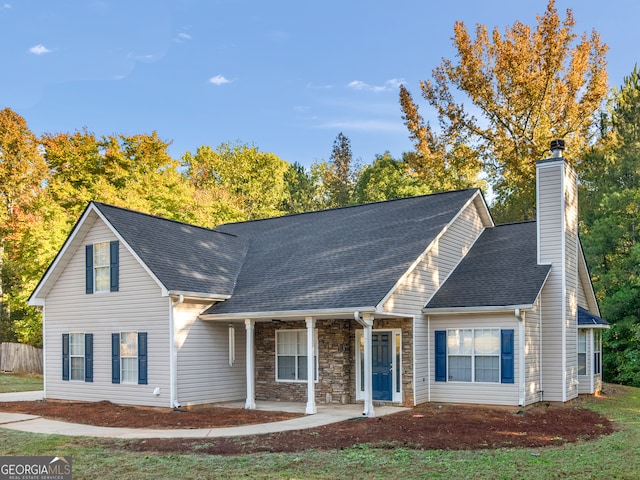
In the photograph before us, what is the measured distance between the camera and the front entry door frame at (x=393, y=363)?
15977 mm

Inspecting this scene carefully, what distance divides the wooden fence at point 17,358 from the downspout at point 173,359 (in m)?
17.2

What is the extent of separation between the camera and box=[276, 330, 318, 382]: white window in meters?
17.2

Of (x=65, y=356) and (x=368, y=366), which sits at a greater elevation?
(x=368, y=366)

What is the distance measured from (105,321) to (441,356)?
916cm

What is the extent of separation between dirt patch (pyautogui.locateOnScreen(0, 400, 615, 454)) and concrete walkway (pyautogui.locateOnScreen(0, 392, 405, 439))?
1.47 ft

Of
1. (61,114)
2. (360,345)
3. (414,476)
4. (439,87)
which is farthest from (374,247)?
(61,114)

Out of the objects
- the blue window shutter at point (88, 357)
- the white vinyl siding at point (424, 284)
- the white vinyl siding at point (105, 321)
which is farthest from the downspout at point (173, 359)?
the white vinyl siding at point (424, 284)

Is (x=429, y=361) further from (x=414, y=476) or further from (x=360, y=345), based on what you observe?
(x=414, y=476)

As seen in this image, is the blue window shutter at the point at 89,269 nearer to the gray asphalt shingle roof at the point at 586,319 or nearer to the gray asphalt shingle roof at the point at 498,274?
the gray asphalt shingle roof at the point at 498,274

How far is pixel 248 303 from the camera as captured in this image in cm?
1633

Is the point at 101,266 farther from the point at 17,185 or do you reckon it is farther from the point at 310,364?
the point at 17,185

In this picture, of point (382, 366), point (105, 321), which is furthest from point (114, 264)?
point (382, 366)

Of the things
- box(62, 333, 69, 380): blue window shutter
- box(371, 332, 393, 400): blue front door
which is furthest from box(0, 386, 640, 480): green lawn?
box(62, 333, 69, 380): blue window shutter

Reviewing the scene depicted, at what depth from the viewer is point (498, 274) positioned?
55.6 ft
